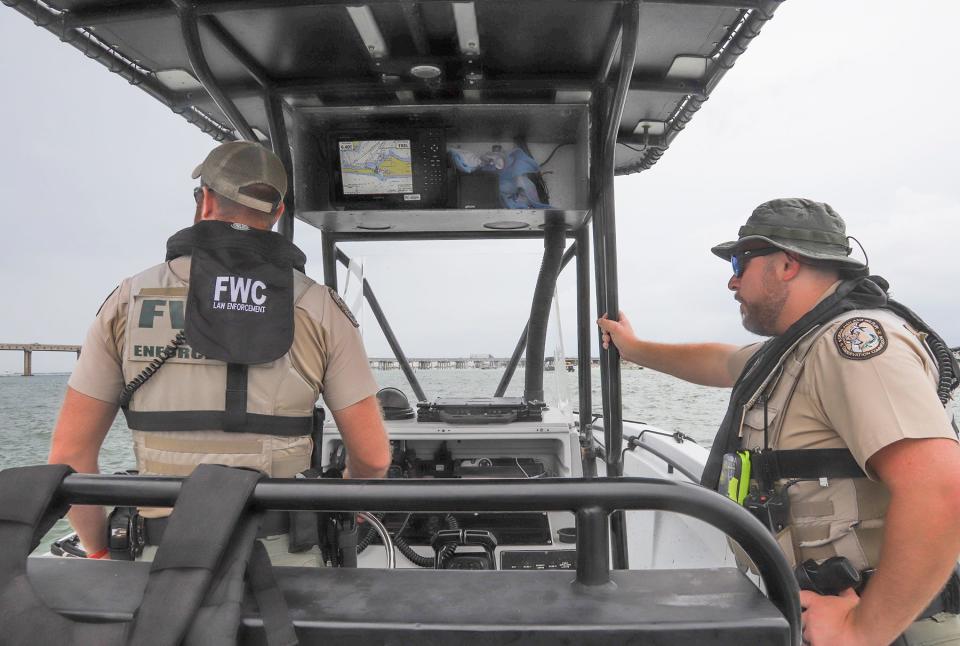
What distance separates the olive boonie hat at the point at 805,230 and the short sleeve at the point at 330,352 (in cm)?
131

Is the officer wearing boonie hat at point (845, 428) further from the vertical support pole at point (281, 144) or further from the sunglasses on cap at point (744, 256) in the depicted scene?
the vertical support pole at point (281, 144)

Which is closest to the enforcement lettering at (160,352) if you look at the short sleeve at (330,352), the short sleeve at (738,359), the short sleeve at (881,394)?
the short sleeve at (330,352)

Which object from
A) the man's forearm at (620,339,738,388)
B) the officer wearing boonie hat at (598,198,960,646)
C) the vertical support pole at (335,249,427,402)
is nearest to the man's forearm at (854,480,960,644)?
the officer wearing boonie hat at (598,198,960,646)

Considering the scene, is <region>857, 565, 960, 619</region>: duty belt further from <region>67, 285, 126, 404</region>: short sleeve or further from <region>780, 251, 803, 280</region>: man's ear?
<region>67, 285, 126, 404</region>: short sleeve

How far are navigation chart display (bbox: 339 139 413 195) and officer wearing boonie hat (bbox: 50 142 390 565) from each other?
172 centimetres

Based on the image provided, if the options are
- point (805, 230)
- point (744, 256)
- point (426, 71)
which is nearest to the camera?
point (805, 230)

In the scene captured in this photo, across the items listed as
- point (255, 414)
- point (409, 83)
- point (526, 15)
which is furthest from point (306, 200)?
point (255, 414)

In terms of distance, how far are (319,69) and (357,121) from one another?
398 mm

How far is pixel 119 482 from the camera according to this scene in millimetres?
935

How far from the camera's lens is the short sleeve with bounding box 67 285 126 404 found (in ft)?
5.81

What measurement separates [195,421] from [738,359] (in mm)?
2142

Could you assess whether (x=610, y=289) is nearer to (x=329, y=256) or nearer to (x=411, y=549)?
(x=411, y=549)

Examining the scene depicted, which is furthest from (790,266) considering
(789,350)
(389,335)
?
(389,335)

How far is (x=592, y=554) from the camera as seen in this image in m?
0.93
